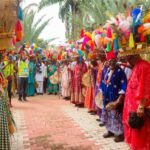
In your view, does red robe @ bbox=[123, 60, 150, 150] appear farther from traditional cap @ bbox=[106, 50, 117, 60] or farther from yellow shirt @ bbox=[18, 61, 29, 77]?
yellow shirt @ bbox=[18, 61, 29, 77]

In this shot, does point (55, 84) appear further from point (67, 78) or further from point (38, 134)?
point (38, 134)

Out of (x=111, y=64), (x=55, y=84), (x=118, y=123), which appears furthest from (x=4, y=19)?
(x=55, y=84)

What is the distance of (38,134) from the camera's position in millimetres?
6988

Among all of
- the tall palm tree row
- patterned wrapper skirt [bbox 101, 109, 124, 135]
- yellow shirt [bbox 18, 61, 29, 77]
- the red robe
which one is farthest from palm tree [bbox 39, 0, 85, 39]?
the red robe

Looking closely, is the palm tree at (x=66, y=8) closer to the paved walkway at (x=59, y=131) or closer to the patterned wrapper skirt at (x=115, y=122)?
the paved walkway at (x=59, y=131)

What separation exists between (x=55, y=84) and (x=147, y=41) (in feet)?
39.6

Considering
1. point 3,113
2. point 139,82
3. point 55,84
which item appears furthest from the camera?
point 55,84

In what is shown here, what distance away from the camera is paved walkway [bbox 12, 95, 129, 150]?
6016mm

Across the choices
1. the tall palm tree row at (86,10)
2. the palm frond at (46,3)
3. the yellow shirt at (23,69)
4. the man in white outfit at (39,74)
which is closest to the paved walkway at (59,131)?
the yellow shirt at (23,69)

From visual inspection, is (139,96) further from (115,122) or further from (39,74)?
(39,74)

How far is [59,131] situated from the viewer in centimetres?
723

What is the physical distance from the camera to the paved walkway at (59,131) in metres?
6.02

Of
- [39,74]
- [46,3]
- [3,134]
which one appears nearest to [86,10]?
[46,3]

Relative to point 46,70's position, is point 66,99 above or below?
below
